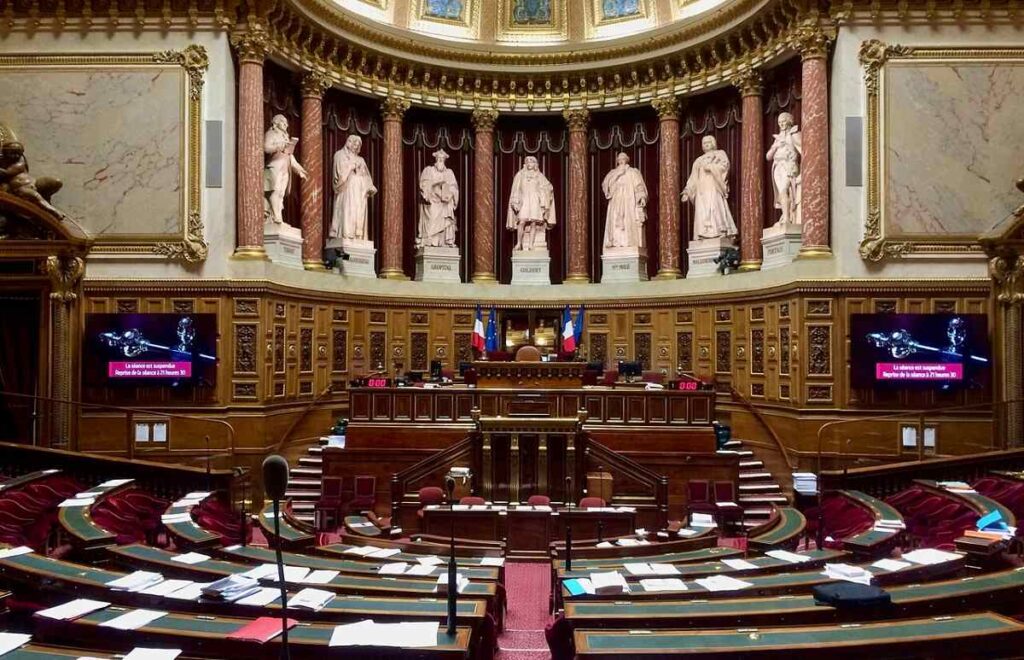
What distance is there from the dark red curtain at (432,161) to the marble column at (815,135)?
30.5 feet

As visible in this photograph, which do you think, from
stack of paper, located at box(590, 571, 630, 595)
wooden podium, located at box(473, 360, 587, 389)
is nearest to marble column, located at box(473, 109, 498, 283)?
wooden podium, located at box(473, 360, 587, 389)

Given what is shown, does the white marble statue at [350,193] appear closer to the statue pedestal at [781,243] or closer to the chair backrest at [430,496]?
the chair backrest at [430,496]

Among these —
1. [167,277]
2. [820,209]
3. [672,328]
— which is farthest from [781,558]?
[167,277]

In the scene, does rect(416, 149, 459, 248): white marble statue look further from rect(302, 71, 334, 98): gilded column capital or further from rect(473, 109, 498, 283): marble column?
rect(302, 71, 334, 98): gilded column capital

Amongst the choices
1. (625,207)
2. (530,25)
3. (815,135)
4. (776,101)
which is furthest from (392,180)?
(815,135)

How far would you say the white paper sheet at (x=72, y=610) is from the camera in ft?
17.9

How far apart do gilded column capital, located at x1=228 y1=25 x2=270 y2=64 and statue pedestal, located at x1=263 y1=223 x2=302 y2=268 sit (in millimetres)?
3511

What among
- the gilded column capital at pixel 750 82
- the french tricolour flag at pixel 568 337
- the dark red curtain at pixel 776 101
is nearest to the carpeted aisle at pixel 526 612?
the french tricolour flag at pixel 568 337

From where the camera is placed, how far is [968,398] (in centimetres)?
1497

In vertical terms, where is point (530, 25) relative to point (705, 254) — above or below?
above

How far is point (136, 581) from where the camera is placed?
6.49 meters

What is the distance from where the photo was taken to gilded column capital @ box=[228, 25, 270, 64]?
16.2 meters

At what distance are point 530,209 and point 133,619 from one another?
17314 mm

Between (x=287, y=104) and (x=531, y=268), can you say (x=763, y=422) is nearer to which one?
(x=531, y=268)
